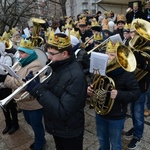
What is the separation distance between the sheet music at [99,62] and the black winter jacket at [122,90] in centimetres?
22

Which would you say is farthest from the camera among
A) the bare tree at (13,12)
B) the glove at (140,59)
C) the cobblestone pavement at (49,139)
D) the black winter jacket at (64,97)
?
the bare tree at (13,12)

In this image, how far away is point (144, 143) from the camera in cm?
350

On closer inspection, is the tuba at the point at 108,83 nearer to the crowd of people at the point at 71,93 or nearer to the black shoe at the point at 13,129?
the crowd of people at the point at 71,93

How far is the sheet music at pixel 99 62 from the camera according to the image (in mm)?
2223

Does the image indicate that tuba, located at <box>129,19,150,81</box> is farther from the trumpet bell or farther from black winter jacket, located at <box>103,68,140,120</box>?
black winter jacket, located at <box>103,68,140,120</box>

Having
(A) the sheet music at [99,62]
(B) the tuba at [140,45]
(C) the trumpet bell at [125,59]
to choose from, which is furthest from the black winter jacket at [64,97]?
(B) the tuba at [140,45]

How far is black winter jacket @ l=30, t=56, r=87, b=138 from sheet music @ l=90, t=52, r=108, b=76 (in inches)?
8.8

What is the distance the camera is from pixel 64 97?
2.04 meters

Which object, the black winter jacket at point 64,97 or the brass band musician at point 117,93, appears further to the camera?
the brass band musician at point 117,93

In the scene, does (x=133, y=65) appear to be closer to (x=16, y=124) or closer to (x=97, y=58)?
(x=97, y=58)

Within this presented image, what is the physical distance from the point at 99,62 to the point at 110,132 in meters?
0.98

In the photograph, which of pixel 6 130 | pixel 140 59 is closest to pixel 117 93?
pixel 140 59

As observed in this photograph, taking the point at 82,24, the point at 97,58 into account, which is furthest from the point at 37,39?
the point at 97,58

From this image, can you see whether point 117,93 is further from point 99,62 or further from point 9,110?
point 9,110
